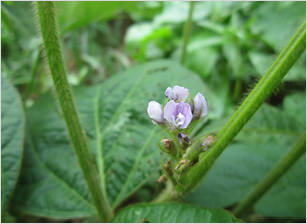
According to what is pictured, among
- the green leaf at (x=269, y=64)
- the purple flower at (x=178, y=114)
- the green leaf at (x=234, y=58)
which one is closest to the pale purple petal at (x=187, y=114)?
the purple flower at (x=178, y=114)

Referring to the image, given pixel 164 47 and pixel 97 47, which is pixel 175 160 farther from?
pixel 97 47

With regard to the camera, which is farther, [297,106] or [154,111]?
[297,106]

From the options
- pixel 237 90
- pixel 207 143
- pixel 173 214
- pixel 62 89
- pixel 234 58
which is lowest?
pixel 237 90

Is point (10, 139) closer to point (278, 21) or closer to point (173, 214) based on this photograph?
point (173, 214)

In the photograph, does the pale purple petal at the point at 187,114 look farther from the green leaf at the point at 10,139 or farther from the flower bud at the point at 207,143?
the green leaf at the point at 10,139

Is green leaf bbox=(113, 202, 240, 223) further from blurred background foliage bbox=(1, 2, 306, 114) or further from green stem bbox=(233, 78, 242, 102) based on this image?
green stem bbox=(233, 78, 242, 102)

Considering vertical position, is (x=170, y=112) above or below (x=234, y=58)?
above

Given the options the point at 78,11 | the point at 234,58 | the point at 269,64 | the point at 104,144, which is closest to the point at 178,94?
the point at 104,144
